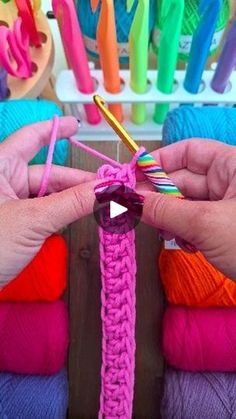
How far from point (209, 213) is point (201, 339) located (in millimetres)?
237

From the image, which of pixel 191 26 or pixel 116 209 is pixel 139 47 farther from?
pixel 116 209

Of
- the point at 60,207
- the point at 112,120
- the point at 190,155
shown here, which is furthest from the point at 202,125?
the point at 60,207

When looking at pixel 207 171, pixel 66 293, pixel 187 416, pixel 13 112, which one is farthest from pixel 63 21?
pixel 187 416

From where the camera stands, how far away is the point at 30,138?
67 centimetres

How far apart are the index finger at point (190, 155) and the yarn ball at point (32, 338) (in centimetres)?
26

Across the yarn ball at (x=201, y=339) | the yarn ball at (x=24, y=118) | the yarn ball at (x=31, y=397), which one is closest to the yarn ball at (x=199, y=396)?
the yarn ball at (x=201, y=339)

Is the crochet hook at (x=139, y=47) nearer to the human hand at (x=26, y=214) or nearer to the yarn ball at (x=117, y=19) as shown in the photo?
the yarn ball at (x=117, y=19)

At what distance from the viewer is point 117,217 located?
613mm

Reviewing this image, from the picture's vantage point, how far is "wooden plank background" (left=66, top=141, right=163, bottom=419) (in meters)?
0.82

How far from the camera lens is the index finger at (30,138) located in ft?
2.20

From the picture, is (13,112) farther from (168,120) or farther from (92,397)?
(92,397)

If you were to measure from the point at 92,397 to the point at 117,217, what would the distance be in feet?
1.19

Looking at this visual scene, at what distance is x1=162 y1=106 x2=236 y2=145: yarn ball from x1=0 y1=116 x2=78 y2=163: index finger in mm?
164

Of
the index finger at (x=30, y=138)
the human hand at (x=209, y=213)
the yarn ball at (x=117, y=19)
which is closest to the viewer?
the human hand at (x=209, y=213)
